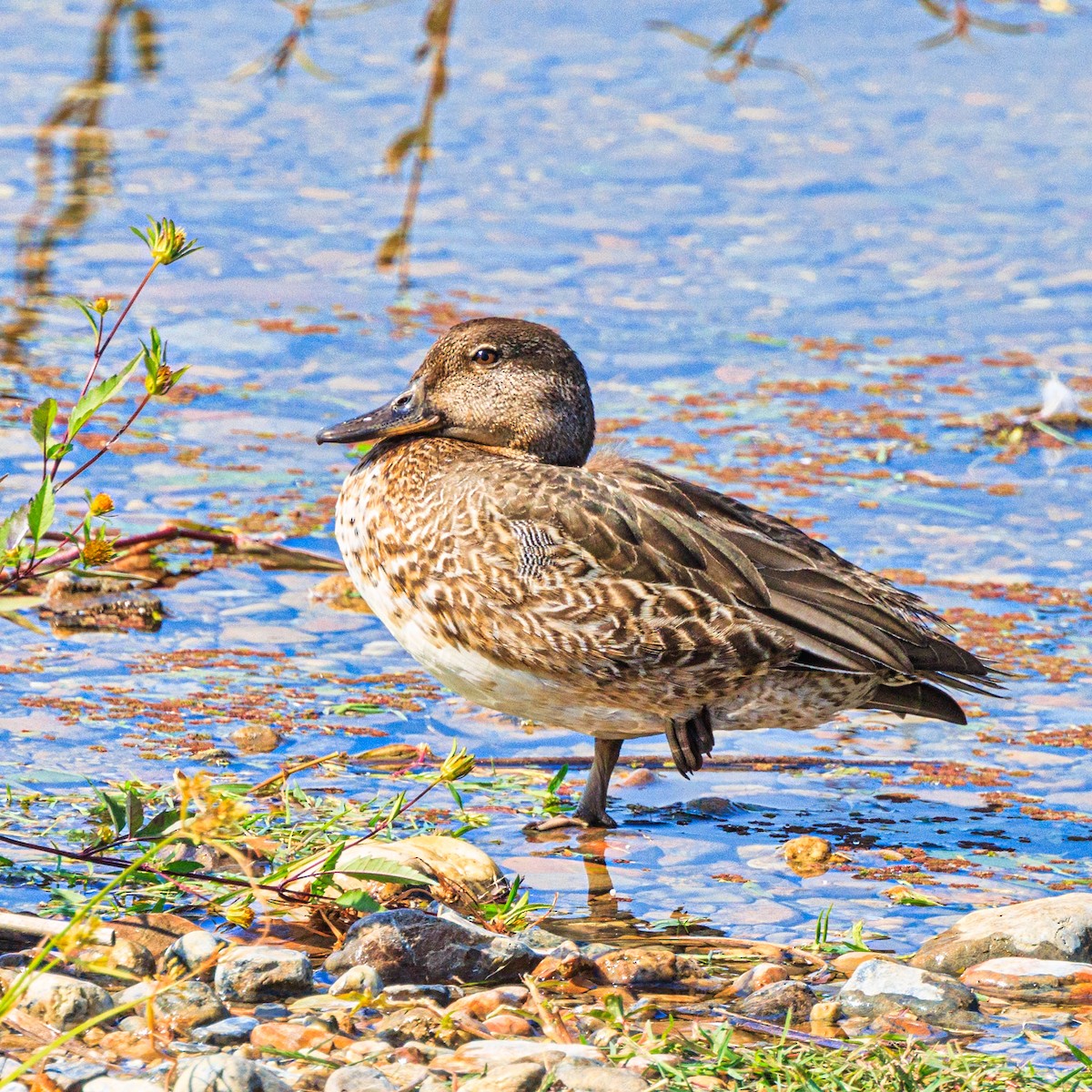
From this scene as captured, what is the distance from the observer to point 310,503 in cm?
777

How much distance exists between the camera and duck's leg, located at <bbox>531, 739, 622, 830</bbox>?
536 centimetres

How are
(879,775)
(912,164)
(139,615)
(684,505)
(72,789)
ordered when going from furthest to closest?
1. (912,164)
2. (139,615)
3. (879,775)
4. (684,505)
5. (72,789)

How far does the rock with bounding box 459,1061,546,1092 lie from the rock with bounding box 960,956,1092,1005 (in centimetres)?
125

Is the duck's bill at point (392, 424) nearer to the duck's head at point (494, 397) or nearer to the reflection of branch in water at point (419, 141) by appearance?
the duck's head at point (494, 397)

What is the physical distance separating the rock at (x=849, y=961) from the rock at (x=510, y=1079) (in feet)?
3.48

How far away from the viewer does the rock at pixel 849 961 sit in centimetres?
439

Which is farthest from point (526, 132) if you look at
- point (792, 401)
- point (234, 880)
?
point (234, 880)

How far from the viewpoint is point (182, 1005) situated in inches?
153

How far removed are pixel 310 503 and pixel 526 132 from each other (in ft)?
18.1

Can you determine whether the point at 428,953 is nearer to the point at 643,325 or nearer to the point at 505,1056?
the point at 505,1056

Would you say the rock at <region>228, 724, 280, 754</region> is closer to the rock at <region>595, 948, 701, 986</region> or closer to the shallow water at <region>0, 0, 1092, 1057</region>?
the shallow water at <region>0, 0, 1092, 1057</region>

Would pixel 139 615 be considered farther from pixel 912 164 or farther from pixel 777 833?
pixel 912 164

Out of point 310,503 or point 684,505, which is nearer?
point 684,505

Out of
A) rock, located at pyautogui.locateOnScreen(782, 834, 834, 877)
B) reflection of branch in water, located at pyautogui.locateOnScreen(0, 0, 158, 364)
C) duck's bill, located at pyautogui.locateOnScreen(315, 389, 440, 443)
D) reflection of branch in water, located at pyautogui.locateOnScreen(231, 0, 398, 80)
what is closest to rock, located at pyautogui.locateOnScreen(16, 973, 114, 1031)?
rock, located at pyautogui.locateOnScreen(782, 834, 834, 877)
